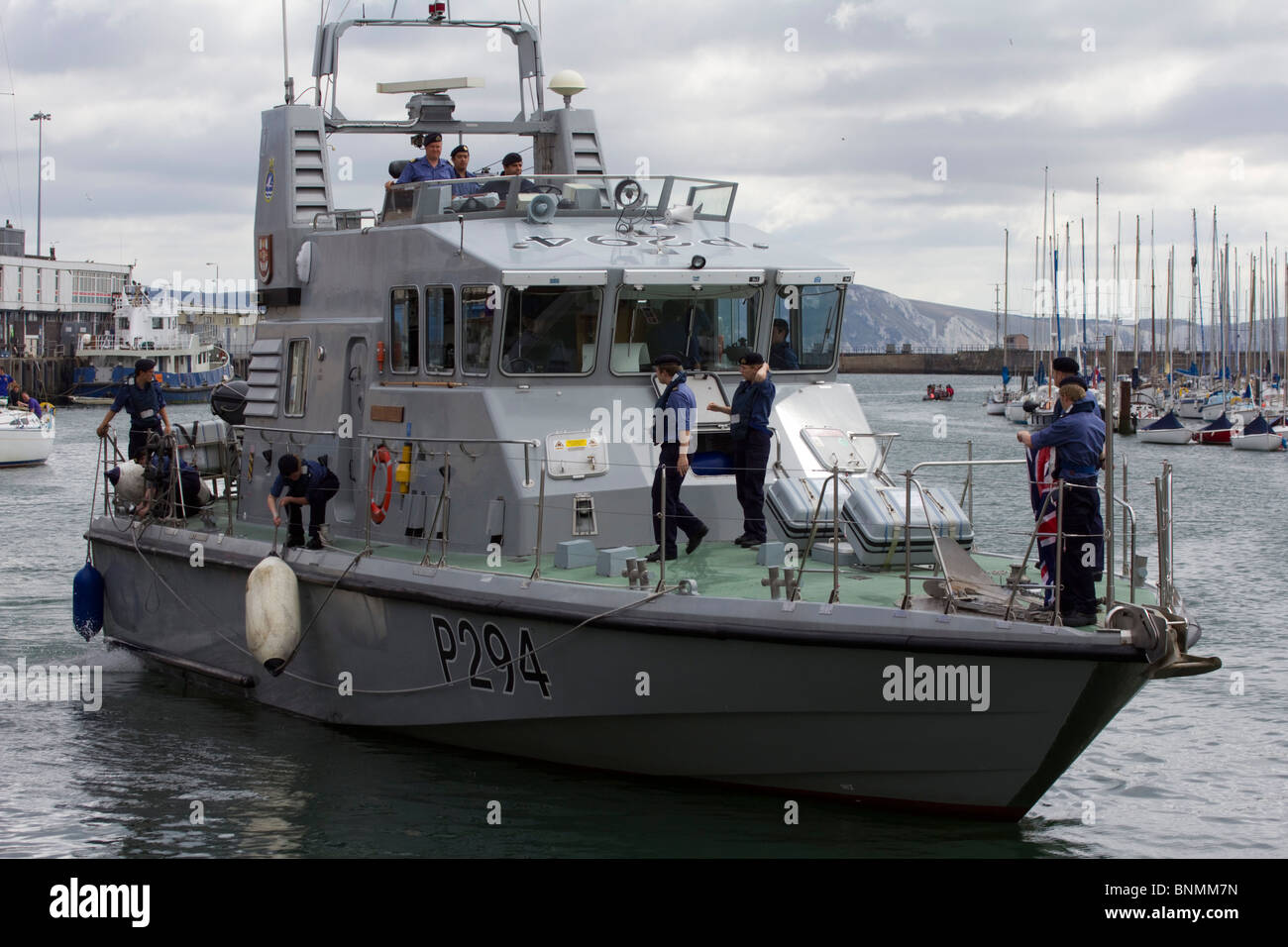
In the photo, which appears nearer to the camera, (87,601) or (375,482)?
(375,482)

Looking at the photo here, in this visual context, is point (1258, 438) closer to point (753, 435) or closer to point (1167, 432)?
point (1167, 432)

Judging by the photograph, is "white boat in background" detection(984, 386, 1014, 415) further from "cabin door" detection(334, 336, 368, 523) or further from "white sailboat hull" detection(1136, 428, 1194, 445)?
"cabin door" detection(334, 336, 368, 523)

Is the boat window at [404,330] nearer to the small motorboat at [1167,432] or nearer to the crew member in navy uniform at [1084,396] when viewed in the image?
the crew member in navy uniform at [1084,396]

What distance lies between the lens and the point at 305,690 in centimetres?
1047

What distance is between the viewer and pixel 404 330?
10266 millimetres

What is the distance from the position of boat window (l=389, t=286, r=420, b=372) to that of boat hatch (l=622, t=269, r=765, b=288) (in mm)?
1550

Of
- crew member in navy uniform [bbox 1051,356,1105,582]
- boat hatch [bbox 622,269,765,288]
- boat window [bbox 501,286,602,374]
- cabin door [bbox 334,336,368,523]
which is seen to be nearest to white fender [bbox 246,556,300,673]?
cabin door [bbox 334,336,368,523]

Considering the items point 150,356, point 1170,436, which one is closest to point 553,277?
point 1170,436

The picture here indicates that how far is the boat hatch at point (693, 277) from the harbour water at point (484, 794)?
2430 millimetres

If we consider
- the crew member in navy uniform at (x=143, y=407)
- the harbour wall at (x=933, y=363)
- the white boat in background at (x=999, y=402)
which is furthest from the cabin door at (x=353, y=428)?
the harbour wall at (x=933, y=363)

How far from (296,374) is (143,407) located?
1895 millimetres
